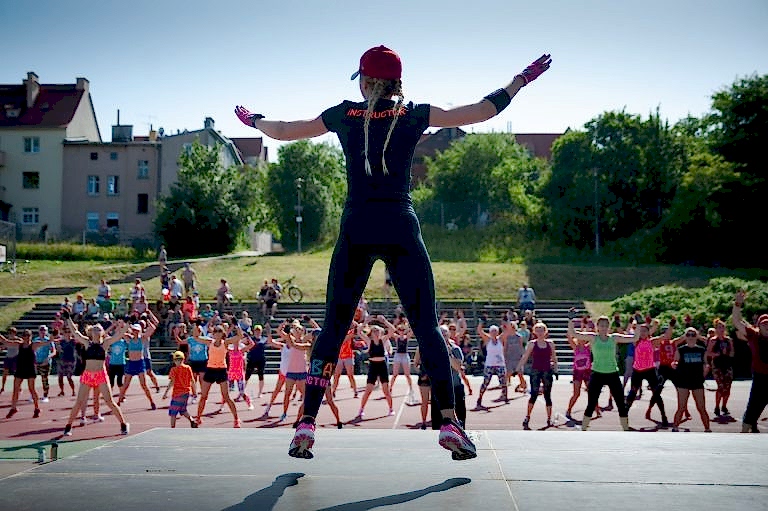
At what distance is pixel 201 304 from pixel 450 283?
479 inches

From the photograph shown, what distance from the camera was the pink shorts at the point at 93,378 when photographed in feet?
42.9

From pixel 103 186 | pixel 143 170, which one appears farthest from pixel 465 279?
pixel 103 186

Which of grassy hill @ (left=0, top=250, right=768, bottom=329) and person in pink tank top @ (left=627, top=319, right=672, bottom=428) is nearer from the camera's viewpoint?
person in pink tank top @ (left=627, top=319, right=672, bottom=428)

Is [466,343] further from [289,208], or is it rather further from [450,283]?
[289,208]

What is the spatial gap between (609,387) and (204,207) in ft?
148

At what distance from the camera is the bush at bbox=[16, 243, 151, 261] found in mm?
50469

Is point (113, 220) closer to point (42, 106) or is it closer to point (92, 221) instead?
point (92, 221)

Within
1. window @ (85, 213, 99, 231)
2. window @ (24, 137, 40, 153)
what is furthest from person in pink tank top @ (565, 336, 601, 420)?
window @ (24, 137, 40, 153)

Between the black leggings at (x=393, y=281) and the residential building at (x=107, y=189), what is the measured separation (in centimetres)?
5615

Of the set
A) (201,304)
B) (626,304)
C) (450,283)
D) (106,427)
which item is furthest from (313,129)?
(450,283)

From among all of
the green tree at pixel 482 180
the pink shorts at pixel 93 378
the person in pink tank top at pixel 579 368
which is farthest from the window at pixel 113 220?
the person in pink tank top at pixel 579 368

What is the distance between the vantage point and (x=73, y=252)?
5106 cm

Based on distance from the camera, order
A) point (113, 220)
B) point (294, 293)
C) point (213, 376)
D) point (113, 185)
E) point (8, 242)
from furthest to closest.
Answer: point (113, 220) < point (113, 185) < point (8, 242) < point (294, 293) < point (213, 376)

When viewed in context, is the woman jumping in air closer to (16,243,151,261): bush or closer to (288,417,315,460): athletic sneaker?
(288,417,315,460): athletic sneaker
